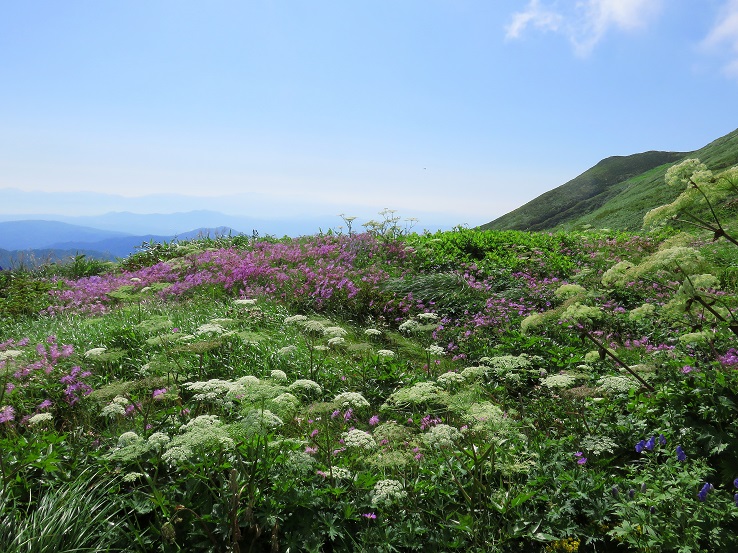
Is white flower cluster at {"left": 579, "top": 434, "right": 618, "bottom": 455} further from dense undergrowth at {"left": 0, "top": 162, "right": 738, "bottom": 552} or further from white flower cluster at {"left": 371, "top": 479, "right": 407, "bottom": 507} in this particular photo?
white flower cluster at {"left": 371, "top": 479, "right": 407, "bottom": 507}

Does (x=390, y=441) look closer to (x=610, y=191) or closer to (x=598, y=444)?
(x=598, y=444)

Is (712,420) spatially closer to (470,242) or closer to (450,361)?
(450,361)

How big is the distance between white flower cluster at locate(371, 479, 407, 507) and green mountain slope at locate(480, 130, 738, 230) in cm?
3846

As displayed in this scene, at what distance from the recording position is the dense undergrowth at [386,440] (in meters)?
3.02

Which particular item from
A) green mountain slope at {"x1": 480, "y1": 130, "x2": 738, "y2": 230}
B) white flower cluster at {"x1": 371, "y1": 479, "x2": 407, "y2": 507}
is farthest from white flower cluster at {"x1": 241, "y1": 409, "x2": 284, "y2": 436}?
green mountain slope at {"x1": 480, "y1": 130, "x2": 738, "y2": 230}

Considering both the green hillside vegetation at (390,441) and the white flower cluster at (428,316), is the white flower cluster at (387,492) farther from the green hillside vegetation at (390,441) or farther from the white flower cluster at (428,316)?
the white flower cluster at (428,316)

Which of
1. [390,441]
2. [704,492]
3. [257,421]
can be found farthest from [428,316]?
[704,492]

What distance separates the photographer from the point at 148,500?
328cm

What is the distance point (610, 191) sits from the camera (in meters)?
63.2

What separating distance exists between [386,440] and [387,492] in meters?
1.41

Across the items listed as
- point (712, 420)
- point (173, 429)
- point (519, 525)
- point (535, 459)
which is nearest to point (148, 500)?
point (173, 429)

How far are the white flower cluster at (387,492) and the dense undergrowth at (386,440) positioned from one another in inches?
0.8

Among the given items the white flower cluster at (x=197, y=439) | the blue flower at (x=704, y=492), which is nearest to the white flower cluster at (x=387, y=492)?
the white flower cluster at (x=197, y=439)

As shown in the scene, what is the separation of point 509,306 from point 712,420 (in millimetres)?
5500
